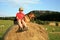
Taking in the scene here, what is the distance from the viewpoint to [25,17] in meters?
10.3

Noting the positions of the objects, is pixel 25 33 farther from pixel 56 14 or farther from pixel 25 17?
pixel 56 14

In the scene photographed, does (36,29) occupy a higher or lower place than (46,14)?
higher

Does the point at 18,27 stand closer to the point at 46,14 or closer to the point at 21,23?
the point at 21,23

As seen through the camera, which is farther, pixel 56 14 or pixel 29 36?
pixel 56 14

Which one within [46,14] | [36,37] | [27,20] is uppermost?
[27,20]

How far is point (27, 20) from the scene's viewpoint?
420 inches

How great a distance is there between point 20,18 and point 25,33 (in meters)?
0.66

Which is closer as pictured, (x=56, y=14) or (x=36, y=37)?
(x=36, y=37)

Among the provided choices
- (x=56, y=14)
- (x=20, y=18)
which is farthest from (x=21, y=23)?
(x=56, y=14)

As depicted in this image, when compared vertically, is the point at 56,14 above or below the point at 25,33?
below

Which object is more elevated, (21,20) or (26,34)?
(21,20)

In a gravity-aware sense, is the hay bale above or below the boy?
below

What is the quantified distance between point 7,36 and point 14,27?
52 cm

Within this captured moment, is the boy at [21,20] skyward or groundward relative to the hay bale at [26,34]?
skyward
